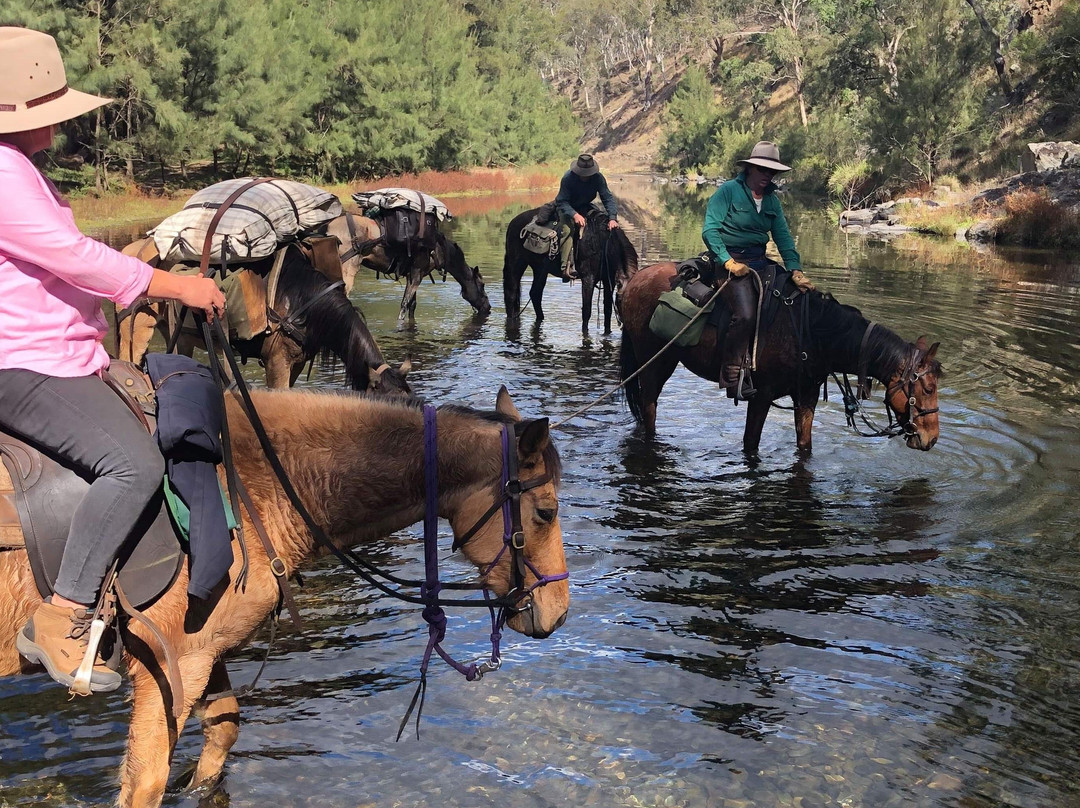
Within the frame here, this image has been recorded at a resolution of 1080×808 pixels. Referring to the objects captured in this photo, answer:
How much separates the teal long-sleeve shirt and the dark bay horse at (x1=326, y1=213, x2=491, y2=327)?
4.84 meters

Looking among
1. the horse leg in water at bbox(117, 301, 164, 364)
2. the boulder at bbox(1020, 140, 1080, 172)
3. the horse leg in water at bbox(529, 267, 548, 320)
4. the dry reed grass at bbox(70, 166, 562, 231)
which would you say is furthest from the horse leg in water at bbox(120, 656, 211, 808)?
the boulder at bbox(1020, 140, 1080, 172)

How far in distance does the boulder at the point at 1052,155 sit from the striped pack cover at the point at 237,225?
32.2 m

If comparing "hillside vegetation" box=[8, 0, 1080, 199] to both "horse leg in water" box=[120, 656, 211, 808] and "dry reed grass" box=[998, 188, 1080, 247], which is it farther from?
"horse leg in water" box=[120, 656, 211, 808]

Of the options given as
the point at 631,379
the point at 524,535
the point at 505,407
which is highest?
the point at 505,407

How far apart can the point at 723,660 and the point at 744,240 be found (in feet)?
16.5

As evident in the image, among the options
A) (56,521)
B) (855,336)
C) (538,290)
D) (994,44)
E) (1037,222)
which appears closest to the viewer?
(56,521)

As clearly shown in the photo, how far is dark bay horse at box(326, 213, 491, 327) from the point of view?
45.6 feet

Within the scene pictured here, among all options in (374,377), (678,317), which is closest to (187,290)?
(374,377)

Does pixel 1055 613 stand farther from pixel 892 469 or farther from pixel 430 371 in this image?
pixel 430 371

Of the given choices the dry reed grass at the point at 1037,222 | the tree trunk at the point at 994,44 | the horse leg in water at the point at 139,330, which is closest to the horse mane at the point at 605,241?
the horse leg in water at the point at 139,330

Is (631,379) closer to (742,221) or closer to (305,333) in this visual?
(742,221)

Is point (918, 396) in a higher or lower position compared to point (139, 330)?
lower

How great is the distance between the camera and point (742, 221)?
31.4 ft

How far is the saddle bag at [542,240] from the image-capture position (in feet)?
55.5
